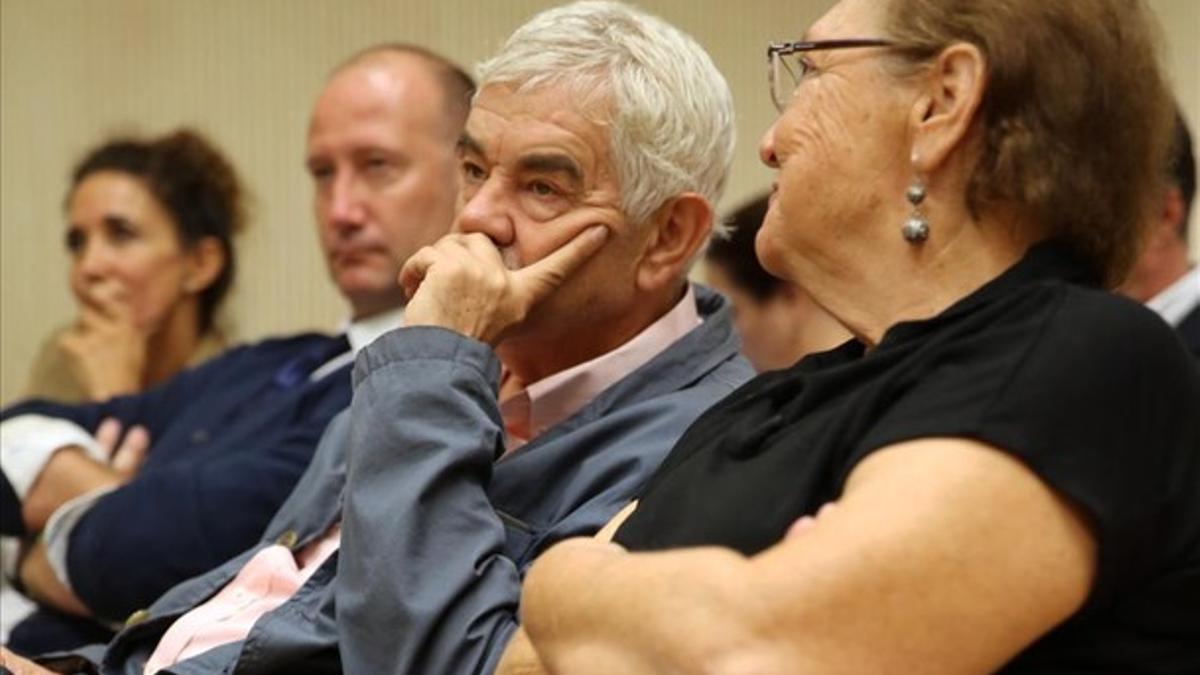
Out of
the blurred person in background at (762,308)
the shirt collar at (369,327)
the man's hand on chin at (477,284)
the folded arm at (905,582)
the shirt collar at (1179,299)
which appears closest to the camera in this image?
the folded arm at (905,582)

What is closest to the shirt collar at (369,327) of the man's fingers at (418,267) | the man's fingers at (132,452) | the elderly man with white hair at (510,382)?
the man's fingers at (132,452)

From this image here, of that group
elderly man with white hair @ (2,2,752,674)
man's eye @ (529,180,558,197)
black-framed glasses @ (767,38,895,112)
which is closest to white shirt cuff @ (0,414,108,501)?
elderly man with white hair @ (2,2,752,674)

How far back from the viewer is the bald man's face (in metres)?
3.05

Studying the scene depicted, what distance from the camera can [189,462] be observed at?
108 inches

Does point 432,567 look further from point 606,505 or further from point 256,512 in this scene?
point 256,512

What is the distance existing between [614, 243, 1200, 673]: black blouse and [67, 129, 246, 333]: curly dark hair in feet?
8.11

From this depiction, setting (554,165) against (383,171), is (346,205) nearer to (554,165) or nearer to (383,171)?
(383,171)

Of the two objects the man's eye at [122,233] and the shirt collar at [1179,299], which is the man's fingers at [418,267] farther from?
the man's eye at [122,233]

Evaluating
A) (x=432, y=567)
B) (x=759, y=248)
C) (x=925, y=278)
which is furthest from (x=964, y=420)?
(x=432, y=567)

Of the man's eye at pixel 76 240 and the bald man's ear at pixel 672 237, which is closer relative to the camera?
the bald man's ear at pixel 672 237

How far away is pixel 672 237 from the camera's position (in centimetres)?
212

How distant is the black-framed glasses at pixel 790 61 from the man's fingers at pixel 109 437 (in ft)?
5.43

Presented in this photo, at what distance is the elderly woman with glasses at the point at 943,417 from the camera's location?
1289 mm

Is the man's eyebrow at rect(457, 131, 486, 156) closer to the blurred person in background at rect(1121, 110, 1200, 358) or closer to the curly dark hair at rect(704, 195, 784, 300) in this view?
the blurred person in background at rect(1121, 110, 1200, 358)
